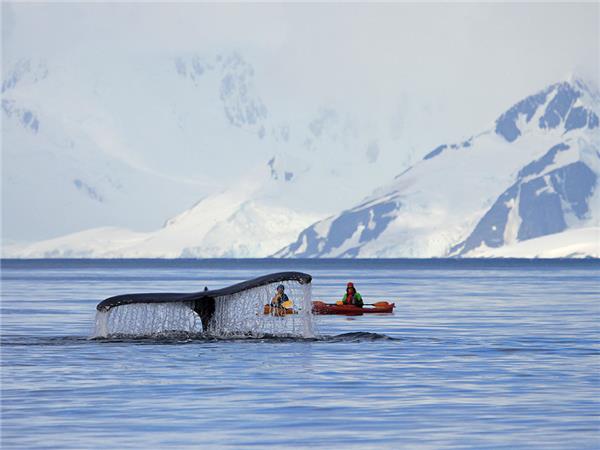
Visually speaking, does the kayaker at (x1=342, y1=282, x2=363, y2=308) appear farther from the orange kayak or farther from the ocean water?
the ocean water

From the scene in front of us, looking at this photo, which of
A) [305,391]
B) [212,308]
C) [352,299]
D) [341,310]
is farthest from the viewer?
[352,299]

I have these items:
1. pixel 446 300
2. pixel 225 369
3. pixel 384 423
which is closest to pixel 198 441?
pixel 384 423

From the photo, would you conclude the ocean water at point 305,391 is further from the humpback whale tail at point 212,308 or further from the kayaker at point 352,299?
the kayaker at point 352,299

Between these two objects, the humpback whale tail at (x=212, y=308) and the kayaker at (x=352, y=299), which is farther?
the kayaker at (x=352, y=299)

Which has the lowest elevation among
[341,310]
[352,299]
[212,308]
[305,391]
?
[305,391]

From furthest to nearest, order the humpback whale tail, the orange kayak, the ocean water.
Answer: the orange kayak
the humpback whale tail
the ocean water

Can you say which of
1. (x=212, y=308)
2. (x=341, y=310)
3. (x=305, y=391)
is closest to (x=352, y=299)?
(x=341, y=310)

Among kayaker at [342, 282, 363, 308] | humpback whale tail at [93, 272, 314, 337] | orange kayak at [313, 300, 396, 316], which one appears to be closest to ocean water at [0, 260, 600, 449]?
humpback whale tail at [93, 272, 314, 337]

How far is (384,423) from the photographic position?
77.9ft

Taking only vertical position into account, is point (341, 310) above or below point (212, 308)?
above

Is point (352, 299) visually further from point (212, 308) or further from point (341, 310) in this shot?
point (212, 308)

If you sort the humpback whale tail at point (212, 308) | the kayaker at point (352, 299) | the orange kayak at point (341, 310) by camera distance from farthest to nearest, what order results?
the kayaker at point (352, 299)
the orange kayak at point (341, 310)
the humpback whale tail at point (212, 308)

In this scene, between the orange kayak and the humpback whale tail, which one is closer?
the humpback whale tail

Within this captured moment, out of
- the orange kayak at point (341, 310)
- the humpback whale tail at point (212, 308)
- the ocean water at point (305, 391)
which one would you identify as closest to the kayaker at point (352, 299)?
the orange kayak at point (341, 310)
